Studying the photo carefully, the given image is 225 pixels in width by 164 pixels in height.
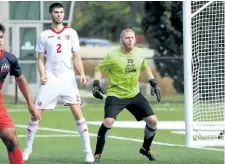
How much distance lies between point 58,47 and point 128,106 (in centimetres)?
124

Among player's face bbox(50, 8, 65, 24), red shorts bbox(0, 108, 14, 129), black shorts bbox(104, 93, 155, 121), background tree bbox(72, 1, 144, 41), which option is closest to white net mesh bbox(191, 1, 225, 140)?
black shorts bbox(104, 93, 155, 121)

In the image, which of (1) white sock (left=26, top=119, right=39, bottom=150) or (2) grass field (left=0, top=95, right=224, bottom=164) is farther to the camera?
(2) grass field (left=0, top=95, right=224, bottom=164)

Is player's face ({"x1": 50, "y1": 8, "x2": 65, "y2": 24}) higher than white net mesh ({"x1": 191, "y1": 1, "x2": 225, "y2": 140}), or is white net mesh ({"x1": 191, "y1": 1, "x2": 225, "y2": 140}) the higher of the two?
player's face ({"x1": 50, "y1": 8, "x2": 65, "y2": 24})

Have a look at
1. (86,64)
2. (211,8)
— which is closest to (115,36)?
(86,64)

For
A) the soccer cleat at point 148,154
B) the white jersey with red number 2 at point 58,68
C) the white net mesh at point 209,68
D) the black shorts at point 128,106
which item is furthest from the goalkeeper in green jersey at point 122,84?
the white net mesh at point 209,68

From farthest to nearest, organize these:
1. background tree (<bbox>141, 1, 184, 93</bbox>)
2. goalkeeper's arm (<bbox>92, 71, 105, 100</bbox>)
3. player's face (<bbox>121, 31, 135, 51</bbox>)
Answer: background tree (<bbox>141, 1, 184, 93</bbox>), goalkeeper's arm (<bbox>92, 71, 105, 100</bbox>), player's face (<bbox>121, 31, 135, 51</bbox>)

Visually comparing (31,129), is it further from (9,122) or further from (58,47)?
(9,122)

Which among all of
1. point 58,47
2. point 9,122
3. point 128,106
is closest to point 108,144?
point 128,106

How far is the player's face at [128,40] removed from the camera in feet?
37.9

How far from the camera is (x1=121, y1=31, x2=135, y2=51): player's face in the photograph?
37.9ft

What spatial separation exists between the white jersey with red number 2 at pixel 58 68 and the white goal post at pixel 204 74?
3.10m

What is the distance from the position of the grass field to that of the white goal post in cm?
48

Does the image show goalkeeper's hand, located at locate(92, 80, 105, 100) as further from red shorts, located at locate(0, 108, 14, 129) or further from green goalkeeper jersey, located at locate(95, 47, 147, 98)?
red shorts, located at locate(0, 108, 14, 129)

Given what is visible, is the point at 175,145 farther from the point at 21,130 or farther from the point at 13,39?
the point at 13,39
